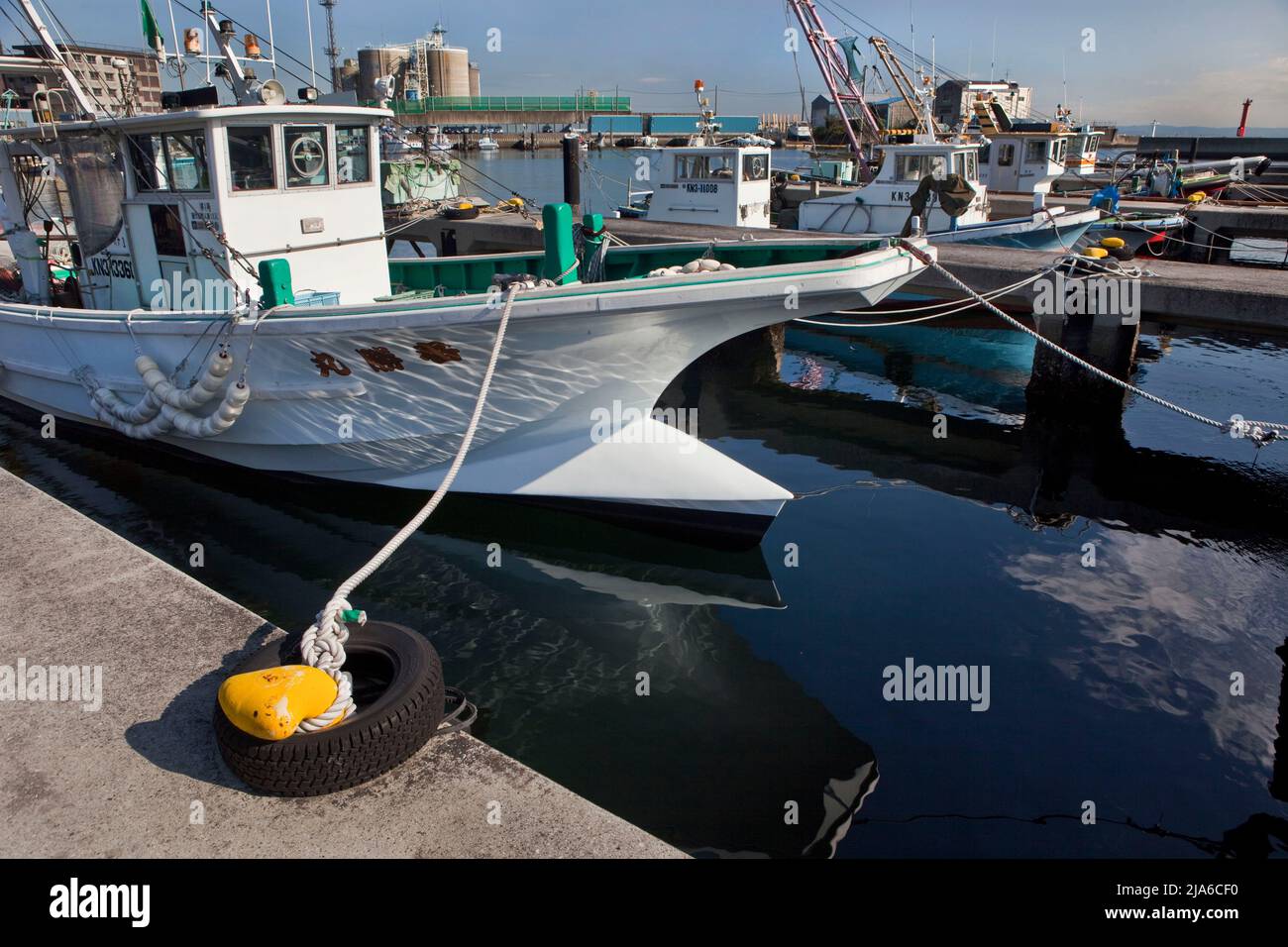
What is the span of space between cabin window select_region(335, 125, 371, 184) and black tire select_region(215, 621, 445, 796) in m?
5.90

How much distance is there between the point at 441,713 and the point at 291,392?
4534mm

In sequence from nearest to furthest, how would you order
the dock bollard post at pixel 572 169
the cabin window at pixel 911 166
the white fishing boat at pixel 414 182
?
the cabin window at pixel 911 166, the dock bollard post at pixel 572 169, the white fishing boat at pixel 414 182

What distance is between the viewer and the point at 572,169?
1905 centimetres

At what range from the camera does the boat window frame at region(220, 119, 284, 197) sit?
24.4 ft

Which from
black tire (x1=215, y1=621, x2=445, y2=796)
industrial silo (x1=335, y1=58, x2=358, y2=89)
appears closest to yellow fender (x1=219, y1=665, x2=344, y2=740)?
black tire (x1=215, y1=621, x2=445, y2=796)

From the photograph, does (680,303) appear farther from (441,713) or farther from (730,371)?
(730,371)

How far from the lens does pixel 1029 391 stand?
1058cm

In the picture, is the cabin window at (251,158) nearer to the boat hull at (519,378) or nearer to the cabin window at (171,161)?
the cabin window at (171,161)

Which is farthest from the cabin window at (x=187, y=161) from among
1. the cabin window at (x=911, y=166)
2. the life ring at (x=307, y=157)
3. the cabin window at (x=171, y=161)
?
the cabin window at (x=911, y=166)

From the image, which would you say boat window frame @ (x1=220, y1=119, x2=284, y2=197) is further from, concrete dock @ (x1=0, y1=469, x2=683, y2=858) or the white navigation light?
concrete dock @ (x1=0, y1=469, x2=683, y2=858)

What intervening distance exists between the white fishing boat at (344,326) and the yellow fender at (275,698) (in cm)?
343

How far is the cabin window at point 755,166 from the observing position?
60.5ft

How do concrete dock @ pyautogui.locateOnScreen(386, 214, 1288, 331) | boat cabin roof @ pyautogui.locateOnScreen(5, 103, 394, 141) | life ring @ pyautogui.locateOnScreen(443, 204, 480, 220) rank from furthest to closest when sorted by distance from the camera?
life ring @ pyautogui.locateOnScreen(443, 204, 480, 220) < concrete dock @ pyautogui.locateOnScreen(386, 214, 1288, 331) < boat cabin roof @ pyautogui.locateOnScreen(5, 103, 394, 141)
